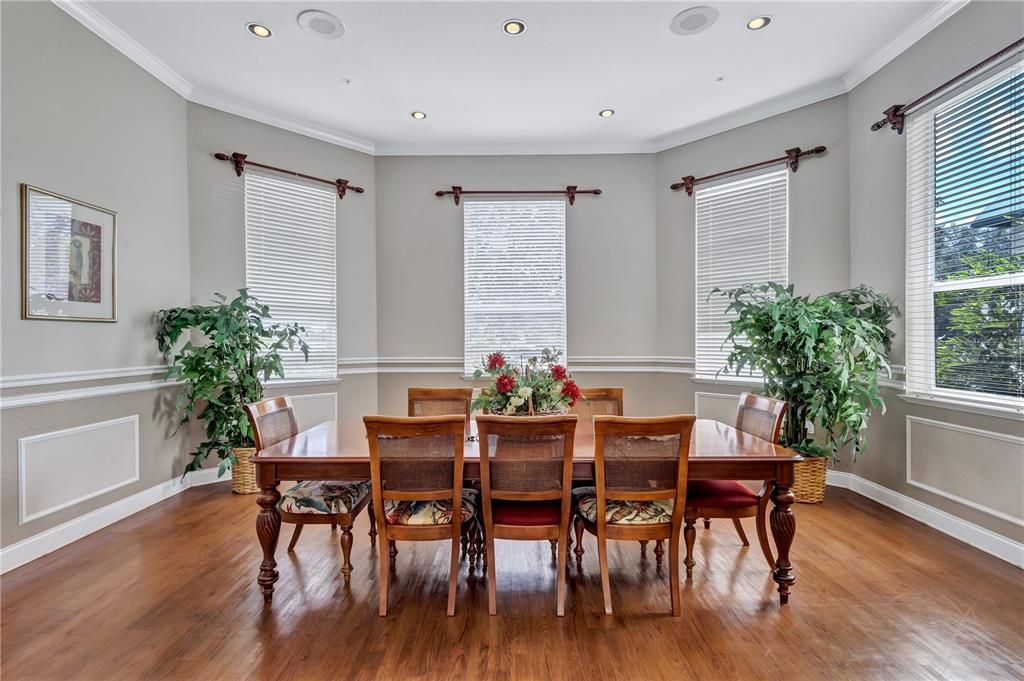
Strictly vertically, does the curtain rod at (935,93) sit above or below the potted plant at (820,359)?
above

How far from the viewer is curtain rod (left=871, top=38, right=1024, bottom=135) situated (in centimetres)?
255

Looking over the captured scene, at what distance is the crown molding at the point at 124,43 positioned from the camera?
2896 mm

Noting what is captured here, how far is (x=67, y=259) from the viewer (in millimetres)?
2875

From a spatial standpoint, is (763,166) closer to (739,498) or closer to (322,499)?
(739,498)

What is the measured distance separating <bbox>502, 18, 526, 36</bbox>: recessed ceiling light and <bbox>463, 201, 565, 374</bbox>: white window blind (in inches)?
75.6

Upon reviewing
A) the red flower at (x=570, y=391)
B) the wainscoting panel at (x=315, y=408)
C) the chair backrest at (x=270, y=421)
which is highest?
the red flower at (x=570, y=391)

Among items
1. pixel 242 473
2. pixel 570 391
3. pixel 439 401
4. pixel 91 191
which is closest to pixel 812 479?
pixel 570 391

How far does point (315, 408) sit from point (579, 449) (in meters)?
3.17

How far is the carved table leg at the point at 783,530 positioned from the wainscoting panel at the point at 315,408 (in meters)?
3.70

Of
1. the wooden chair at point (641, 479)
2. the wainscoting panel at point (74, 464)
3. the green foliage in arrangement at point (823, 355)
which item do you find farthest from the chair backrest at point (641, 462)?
the wainscoting panel at point (74, 464)

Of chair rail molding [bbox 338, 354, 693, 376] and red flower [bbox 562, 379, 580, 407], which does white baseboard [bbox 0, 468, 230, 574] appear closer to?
chair rail molding [bbox 338, 354, 693, 376]

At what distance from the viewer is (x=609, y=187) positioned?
4.93m

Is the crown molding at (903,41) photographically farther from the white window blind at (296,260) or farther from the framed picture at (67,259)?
the framed picture at (67,259)

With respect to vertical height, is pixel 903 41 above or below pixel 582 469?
above
